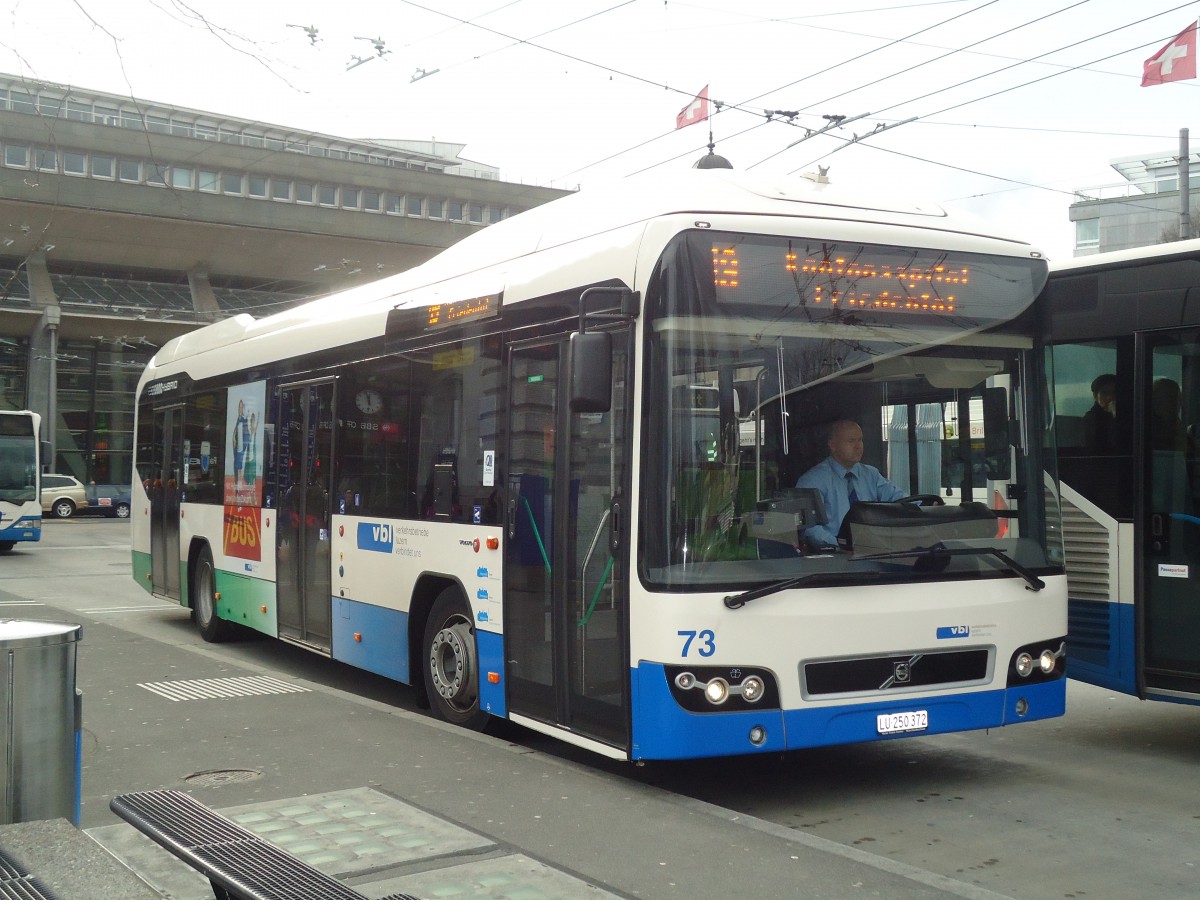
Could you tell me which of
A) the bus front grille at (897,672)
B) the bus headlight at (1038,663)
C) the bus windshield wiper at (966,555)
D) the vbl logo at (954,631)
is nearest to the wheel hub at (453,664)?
the bus front grille at (897,672)

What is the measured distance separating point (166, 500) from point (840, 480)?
10.2 meters

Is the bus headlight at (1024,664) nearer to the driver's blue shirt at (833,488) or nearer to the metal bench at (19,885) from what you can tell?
the driver's blue shirt at (833,488)

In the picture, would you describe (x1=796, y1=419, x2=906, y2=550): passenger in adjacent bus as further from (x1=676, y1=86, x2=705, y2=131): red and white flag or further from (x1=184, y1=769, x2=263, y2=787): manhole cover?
(x1=676, y1=86, x2=705, y2=131): red and white flag

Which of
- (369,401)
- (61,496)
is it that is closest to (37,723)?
(369,401)

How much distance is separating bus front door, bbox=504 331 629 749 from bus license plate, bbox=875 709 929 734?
4.19ft

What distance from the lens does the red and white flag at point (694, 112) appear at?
15375 mm

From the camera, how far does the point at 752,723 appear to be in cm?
614

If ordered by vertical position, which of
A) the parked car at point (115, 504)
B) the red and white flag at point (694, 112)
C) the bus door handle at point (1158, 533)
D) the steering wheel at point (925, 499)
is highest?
the red and white flag at point (694, 112)

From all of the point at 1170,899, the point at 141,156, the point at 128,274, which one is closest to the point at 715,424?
the point at 1170,899

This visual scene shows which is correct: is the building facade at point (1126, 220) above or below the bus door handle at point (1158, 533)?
above

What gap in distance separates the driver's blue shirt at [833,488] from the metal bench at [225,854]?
3.07 m

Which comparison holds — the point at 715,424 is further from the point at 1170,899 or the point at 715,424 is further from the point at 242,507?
the point at 242,507

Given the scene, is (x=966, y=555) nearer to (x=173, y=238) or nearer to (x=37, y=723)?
(x=37, y=723)

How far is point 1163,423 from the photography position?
7820mm
